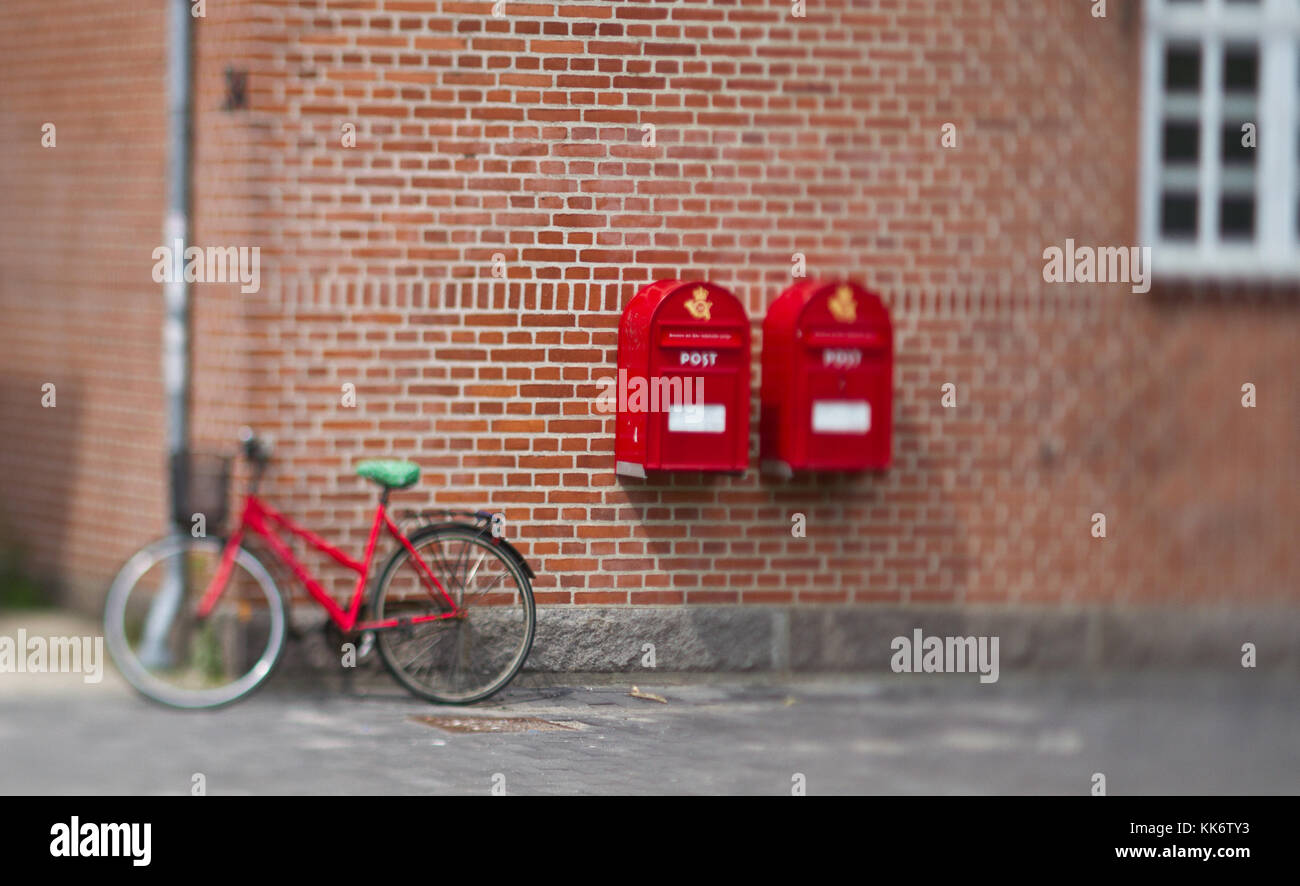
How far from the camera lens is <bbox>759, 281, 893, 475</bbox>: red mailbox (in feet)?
26.2

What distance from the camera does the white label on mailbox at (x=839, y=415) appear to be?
805cm

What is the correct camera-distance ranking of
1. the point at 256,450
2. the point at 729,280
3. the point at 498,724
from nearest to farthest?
1. the point at 498,724
2. the point at 256,450
3. the point at 729,280

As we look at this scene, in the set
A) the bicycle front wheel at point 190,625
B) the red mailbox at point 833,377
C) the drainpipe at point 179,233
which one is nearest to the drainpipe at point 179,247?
the drainpipe at point 179,233

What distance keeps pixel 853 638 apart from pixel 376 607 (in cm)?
251

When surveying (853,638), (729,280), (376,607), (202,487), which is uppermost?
(729,280)

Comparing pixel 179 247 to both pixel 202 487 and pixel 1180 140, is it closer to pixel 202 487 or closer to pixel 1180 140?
pixel 202 487

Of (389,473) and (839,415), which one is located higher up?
(839,415)

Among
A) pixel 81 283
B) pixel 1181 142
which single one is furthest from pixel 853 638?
pixel 81 283

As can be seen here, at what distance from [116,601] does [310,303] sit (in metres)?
1.73

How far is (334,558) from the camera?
8.00 metres

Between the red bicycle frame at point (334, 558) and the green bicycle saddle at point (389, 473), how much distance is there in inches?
5.0

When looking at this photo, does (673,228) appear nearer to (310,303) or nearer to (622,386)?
(622,386)

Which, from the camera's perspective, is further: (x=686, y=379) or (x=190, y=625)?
(x=190, y=625)

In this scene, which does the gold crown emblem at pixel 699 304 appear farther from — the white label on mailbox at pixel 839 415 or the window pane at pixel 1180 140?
the window pane at pixel 1180 140
